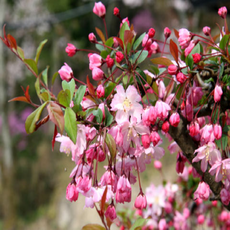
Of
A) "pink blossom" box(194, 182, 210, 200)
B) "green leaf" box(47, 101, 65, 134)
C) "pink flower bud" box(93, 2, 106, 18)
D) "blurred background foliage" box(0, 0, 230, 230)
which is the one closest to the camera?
"green leaf" box(47, 101, 65, 134)

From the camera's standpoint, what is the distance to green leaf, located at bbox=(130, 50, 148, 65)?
23.2 inches

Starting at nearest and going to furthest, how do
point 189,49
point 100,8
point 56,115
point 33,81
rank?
point 56,115 < point 189,49 < point 100,8 < point 33,81

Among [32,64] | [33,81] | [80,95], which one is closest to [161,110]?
[80,95]

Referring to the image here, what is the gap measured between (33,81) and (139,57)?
7.05 metres

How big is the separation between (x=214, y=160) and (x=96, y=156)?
24 cm

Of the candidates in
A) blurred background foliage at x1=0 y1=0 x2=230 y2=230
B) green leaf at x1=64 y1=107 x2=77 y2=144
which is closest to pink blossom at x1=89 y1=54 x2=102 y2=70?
green leaf at x1=64 y1=107 x2=77 y2=144

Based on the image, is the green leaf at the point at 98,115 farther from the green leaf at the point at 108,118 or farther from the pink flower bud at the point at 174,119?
the pink flower bud at the point at 174,119

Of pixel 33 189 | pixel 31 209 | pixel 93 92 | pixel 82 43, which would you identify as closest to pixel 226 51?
pixel 93 92

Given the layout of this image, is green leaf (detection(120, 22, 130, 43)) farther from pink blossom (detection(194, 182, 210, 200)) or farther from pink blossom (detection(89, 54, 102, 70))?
pink blossom (detection(194, 182, 210, 200))

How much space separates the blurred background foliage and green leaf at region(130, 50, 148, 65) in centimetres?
305

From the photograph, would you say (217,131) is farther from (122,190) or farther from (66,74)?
(66,74)

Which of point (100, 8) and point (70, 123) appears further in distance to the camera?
point (100, 8)

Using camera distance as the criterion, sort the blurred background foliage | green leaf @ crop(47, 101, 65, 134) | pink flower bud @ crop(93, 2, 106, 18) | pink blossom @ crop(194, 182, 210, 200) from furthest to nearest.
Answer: the blurred background foliage, pink flower bud @ crop(93, 2, 106, 18), pink blossom @ crop(194, 182, 210, 200), green leaf @ crop(47, 101, 65, 134)

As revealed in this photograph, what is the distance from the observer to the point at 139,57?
60 centimetres
